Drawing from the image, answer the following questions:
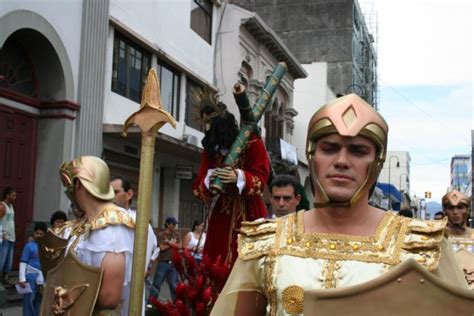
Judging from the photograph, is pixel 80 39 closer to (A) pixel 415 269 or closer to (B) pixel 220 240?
(B) pixel 220 240

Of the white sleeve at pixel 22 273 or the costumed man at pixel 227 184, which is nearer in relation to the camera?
the costumed man at pixel 227 184

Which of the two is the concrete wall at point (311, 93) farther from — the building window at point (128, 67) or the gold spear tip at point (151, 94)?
the gold spear tip at point (151, 94)

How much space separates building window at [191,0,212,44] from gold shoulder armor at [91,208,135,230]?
14.8m

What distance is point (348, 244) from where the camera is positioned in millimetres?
2227

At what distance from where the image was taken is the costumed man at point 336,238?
2.16 meters

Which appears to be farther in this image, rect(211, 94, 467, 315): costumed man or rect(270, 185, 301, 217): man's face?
rect(270, 185, 301, 217): man's face

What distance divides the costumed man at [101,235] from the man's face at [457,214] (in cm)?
319

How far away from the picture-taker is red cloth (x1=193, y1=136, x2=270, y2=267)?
4.75 meters

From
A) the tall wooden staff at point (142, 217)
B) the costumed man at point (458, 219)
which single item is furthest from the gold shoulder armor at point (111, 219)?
the costumed man at point (458, 219)

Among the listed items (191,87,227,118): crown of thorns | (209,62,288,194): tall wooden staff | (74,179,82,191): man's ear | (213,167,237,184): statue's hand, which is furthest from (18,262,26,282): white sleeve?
(74,179,82,191): man's ear

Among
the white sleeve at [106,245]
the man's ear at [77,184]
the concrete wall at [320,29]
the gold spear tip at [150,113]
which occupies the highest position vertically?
the concrete wall at [320,29]

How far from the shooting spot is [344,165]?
2.20 m

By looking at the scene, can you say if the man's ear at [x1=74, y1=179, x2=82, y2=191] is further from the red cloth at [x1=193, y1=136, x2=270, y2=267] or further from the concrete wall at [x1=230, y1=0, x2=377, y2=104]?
the concrete wall at [x1=230, y1=0, x2=377, y2=104]

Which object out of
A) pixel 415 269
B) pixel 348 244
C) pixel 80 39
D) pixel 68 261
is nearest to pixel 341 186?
pixel 348 244
